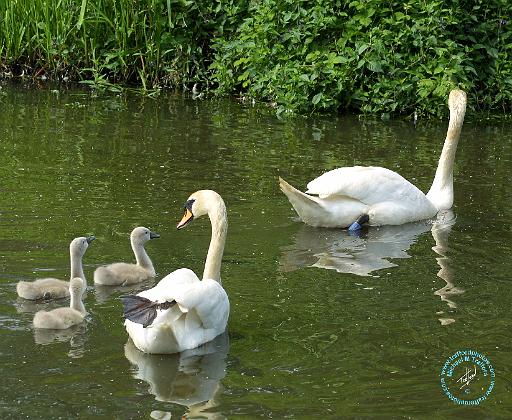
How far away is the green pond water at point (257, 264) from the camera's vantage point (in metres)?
6.36

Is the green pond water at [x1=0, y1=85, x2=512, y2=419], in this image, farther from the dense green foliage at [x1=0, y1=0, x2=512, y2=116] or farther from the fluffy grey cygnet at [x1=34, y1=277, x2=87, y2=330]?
the dense green foliage at [x1=0, y1=0, x2=512, y2=116]

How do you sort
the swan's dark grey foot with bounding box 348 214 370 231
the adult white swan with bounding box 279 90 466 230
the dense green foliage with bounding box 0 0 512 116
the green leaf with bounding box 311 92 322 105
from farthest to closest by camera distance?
the dense green foliage with bounding box 0 0 512 116, the green leaf with bounding box 311 92 322 105, the swan's dark grey foot with bounding box 348 214 370 231, the adult white swan with bounding box 279 90 466 230

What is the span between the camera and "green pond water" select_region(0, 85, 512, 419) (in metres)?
6.36

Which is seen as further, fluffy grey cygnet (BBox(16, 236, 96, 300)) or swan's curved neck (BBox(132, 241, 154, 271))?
swan's curved neck (BBox(132, 241, 154, 271))

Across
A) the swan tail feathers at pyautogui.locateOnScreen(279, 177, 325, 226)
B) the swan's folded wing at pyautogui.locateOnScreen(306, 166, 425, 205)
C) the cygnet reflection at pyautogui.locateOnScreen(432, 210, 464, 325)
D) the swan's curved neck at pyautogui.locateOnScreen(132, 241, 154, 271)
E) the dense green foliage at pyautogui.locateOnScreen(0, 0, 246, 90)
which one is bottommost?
the cygnet reflection at pyautogui.locateOnScreen(432, 210, 464, 325)

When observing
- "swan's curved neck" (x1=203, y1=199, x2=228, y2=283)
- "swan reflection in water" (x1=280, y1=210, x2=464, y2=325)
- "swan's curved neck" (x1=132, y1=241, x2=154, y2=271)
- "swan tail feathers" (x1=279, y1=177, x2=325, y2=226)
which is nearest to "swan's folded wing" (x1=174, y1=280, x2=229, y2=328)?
"swan's curved neck" (x1=203, y1=199, x2=228, y2=283)

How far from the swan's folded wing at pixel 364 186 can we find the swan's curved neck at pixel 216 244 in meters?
2.35

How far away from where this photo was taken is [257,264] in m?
8.71

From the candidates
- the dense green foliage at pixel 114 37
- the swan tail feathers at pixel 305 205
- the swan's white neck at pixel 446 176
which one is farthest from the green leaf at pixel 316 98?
the swan tail feathers at pixel 305 205

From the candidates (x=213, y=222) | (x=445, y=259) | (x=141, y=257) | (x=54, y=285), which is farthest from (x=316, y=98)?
(x=54, y=285)

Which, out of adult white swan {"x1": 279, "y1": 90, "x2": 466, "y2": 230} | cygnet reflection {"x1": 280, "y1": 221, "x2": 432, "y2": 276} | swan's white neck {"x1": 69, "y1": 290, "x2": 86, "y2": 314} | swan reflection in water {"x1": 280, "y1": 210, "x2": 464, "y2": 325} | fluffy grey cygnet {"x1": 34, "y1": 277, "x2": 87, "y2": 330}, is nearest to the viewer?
fluffy grey cygnet {"x1": 34, "y1": 277, "x2": 87, "y2": 330}

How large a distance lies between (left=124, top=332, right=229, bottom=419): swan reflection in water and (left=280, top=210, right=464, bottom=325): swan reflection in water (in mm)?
1835

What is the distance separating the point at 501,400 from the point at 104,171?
580 cm

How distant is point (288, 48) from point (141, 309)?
29.4 feet
